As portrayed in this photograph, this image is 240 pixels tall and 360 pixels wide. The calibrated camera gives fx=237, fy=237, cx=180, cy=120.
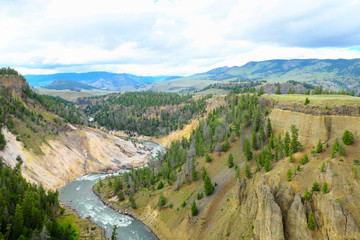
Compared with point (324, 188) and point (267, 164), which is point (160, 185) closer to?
point (267, 164)

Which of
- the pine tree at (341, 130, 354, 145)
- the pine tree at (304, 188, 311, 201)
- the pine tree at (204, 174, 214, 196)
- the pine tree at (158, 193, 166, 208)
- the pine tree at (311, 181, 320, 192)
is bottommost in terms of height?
the pine tree at (158, 193, 166, 208)

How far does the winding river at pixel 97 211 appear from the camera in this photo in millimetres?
58522

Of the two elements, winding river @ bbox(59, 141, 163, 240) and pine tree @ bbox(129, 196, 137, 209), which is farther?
pine tree @ bbox(129, 196, 137, 209)

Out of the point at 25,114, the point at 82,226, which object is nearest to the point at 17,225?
the point at 82,226

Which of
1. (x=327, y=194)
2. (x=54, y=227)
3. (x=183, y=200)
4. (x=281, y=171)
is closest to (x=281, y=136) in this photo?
(x=281, y=171)

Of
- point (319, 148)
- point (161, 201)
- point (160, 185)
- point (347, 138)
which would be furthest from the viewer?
point (160, 185)

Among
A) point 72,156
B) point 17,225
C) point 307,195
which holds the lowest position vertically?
point 72,156

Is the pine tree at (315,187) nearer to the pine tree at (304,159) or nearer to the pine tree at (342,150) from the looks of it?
the pine tree at (304,159)

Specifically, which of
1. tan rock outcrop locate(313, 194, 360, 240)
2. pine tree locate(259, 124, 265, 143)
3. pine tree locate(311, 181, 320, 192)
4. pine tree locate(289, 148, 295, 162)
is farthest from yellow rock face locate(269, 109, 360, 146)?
tan rock outcrop locate(313, 194, 360, 240)

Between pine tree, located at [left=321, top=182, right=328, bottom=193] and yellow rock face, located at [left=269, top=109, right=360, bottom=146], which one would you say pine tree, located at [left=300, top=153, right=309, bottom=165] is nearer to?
yellow rock face, located at [left=269, top=109, right=360, bottom=146]

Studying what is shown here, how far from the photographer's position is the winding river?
58.5m

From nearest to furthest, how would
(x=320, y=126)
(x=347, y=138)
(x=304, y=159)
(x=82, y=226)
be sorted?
(x=347, y=138) → (x=304, y=159) → (x=320, y=126) → (x=82, y=226)

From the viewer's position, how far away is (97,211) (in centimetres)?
6912

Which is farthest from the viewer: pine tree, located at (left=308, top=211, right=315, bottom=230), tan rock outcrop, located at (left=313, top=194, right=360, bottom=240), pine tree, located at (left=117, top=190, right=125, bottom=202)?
pine tree, located at (left=117, top=190, right=125, bottom=202)
